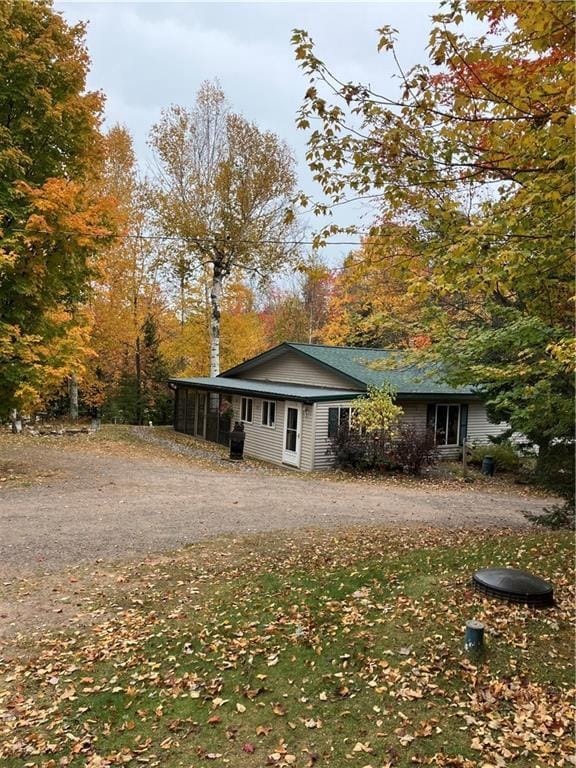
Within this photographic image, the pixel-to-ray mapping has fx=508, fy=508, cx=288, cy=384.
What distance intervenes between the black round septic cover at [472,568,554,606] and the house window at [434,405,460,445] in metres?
13.6

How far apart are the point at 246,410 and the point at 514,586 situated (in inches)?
599

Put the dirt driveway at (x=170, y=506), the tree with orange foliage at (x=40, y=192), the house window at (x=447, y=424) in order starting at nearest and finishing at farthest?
1. the dirt driveway at (x=170, y=506)
2. the tree with orange foliage at (x=40, y=192)
3. the house window at (x=447, y=424)

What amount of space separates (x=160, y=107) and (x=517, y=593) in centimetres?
2282

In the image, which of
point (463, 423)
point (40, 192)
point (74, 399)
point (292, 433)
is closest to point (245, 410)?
point (292, 433)

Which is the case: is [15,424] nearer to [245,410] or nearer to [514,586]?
[245,410]

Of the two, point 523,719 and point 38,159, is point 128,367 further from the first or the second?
point 523,719

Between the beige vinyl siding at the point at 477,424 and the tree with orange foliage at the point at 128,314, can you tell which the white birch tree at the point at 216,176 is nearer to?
the tree with orange foliage at the point at 128,314

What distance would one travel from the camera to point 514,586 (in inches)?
194

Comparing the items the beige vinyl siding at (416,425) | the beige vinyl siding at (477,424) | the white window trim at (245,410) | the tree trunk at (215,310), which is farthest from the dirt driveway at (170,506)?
the tree trunk at (215,310)

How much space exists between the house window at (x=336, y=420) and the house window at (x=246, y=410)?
14.0 ft

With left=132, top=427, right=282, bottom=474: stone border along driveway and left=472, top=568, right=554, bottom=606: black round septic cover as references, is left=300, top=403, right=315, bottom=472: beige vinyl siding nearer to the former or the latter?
left=132, top=427, right=282, bottom=474: stone border along driveway

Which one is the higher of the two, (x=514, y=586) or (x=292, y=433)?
(x=292, y=433)

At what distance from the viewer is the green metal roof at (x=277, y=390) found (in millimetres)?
15828

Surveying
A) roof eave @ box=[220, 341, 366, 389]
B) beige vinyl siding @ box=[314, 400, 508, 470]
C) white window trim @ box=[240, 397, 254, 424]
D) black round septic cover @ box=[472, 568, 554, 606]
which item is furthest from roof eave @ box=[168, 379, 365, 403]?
black round septic cover @ box=[472, 568, 554, 606]
